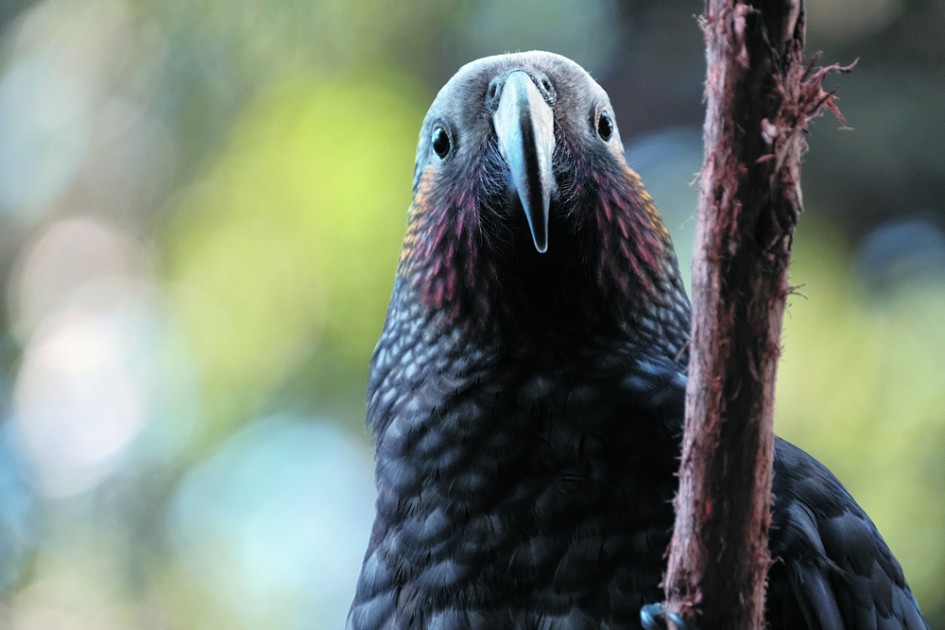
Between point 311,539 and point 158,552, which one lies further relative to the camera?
point 158,552

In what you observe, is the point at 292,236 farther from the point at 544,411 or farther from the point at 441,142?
the point at 544,411

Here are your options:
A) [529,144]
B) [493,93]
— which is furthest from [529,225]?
[493,93]

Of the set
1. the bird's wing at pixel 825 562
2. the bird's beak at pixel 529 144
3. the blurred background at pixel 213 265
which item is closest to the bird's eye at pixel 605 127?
the bird's beak at pixel 529 144

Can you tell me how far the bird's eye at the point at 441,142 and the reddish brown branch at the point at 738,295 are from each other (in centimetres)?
64

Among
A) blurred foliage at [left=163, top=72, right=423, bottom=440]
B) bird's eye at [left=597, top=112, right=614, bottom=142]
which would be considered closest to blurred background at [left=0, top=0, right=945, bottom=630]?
blurred foliage at [left=163, top=72, right=423, bottom=440]

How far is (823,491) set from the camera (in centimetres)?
109

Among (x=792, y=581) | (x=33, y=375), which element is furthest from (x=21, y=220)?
(x=792, y=581)

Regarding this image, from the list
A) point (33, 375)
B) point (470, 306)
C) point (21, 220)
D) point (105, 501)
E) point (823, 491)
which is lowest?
point (823, 491)

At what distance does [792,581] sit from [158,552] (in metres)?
2.19

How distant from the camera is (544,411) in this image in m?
1.10

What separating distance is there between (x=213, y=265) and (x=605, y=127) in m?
1.71

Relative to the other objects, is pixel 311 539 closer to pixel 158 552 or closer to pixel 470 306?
pixel 158 552

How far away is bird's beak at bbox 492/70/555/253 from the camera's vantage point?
1.01 m

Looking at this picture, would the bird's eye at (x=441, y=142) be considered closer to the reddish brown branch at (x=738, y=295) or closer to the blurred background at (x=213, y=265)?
the reddish brown branch at (x=738, y=295)
